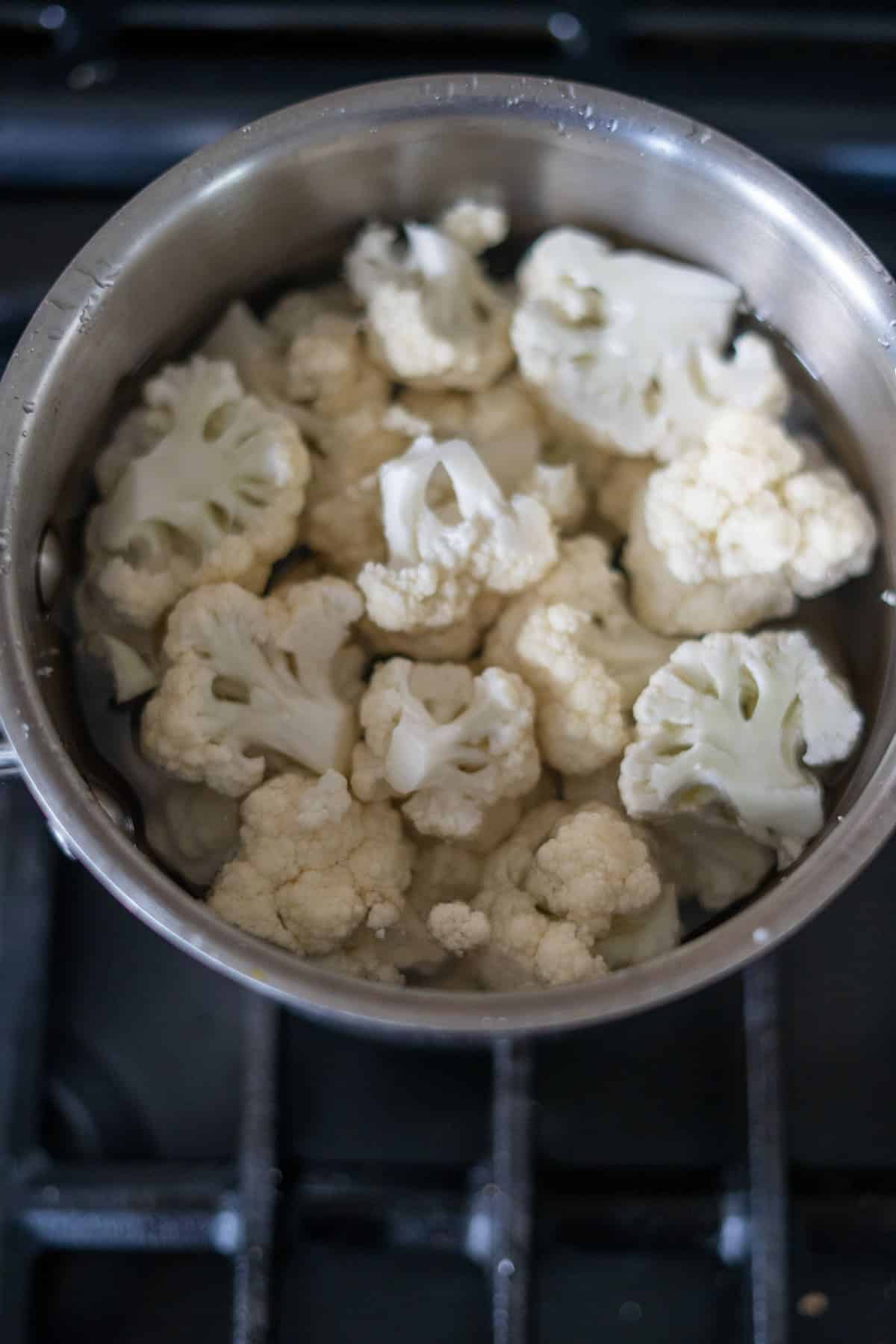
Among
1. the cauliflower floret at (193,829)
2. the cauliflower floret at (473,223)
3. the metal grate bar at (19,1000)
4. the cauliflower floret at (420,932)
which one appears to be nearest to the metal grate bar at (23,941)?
the metal grate bar at (19,1000)

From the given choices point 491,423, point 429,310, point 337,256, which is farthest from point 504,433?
point 337,256

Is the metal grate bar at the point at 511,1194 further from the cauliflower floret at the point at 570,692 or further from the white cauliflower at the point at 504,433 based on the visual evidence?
the white cauliflower at the point at 504,433

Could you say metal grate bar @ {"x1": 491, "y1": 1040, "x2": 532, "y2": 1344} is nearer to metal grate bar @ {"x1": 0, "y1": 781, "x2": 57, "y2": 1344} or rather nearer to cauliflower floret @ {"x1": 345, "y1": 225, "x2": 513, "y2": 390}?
metal grate bar @ {"x1": 0, "y1": 781, "x2": 57, "y2": 1344}

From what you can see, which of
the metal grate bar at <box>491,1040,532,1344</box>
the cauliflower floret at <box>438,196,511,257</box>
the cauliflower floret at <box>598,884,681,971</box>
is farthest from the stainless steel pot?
the metal grate bar at <box>491,1040,532,1344</box>

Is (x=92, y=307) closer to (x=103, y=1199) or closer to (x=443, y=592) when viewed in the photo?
(x=443, y=592)

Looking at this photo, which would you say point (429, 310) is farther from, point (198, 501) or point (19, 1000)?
point (19, 1000)

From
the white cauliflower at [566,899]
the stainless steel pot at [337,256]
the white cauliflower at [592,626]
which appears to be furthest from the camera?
the white cauliflower at [592,626]
